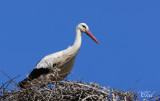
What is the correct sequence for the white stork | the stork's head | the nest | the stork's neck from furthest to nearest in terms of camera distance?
the stork's head < the stork's neck < the white stork < the nest

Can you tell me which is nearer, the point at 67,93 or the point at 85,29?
the point at 67,93

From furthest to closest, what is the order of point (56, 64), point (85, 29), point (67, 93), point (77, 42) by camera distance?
point (85, 29)
point (77, 42)
point (56, 64)
point (67, 93)

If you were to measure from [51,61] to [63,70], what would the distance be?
0.27 m

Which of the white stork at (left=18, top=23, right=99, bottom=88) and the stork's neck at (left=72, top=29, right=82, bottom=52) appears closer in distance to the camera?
the white stork at (left=18, top=23, right=99, bottom=88)

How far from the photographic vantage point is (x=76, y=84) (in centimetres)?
723

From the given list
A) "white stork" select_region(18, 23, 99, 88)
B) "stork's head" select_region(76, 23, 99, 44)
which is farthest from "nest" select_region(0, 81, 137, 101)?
"stork's head" select_region(76, 23, 99, 44)

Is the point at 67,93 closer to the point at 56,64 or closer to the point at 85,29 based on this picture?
the point at 56,64

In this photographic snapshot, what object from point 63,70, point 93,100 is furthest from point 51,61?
point 93,100

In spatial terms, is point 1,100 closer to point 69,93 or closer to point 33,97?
point 33,97

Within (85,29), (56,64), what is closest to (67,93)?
(56,64)

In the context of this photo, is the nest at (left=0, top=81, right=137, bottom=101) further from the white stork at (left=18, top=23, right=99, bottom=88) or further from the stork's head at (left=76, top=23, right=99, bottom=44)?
the stork's head at (left=76, top=23, right=99, bottom=44)

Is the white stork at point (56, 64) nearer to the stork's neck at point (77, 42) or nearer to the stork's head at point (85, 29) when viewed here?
the stork's neck at point (77, 42)

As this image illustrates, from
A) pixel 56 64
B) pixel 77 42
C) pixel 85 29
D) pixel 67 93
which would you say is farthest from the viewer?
pixel 85 29

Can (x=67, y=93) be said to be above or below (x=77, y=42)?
below
